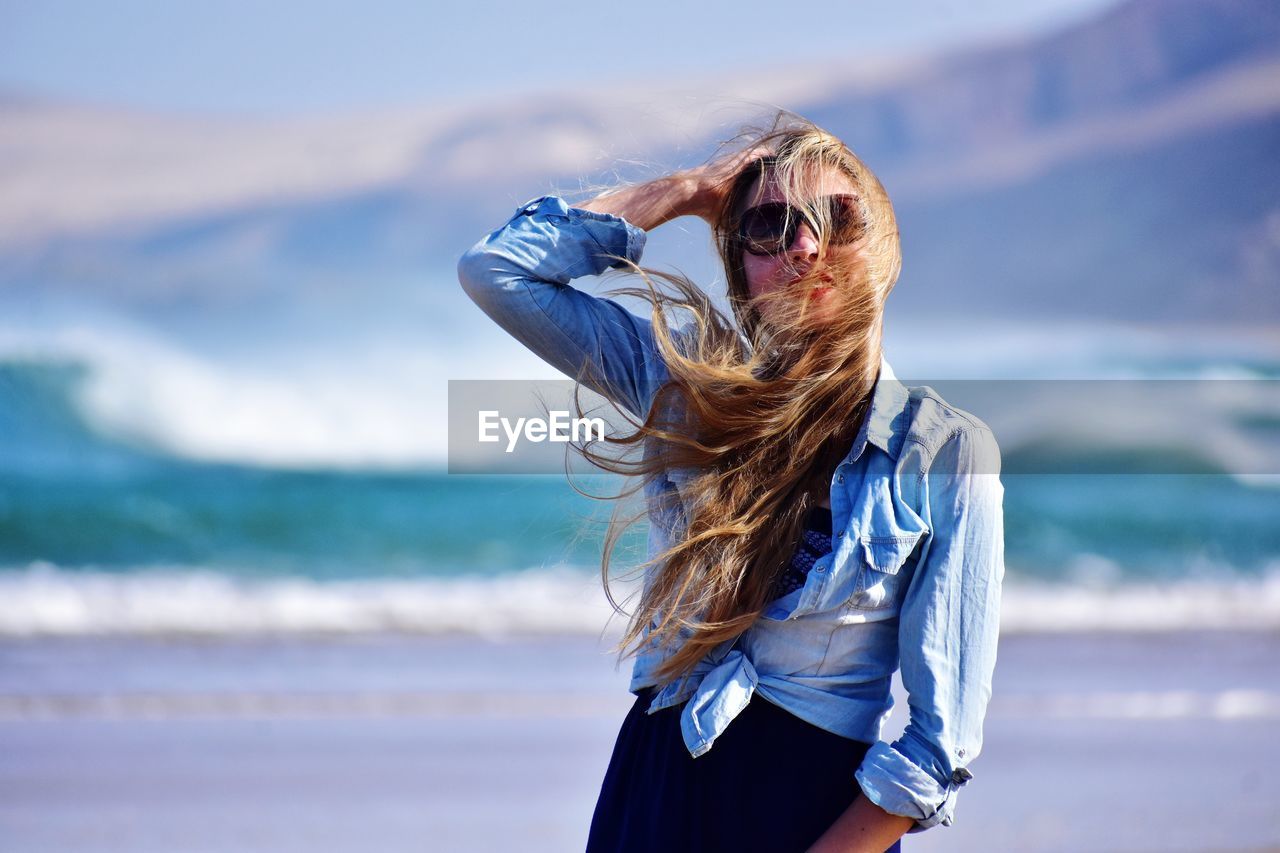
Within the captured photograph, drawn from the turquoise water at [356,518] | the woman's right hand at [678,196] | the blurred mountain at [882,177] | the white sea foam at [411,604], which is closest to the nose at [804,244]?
the woman's right hand at [678,196]

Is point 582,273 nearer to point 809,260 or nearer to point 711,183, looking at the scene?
point 711,183

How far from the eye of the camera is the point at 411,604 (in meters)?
8.29

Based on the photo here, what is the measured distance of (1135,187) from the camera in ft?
41.8

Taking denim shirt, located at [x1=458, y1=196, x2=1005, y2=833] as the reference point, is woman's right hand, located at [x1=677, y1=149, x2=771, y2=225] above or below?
above

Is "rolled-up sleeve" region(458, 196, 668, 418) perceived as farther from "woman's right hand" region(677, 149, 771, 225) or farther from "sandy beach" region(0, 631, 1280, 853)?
"sandy beach" region(0, 631, 1280, 853)

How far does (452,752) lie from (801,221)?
3.08 m

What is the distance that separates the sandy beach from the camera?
340cm

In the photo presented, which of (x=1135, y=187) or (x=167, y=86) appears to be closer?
(x=167, y=86)

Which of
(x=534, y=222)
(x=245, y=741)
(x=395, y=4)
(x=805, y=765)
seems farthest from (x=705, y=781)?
(x=395, y=4)

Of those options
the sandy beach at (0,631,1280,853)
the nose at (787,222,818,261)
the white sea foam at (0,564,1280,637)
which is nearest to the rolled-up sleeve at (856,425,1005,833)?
the nose at (787,222,818,261)

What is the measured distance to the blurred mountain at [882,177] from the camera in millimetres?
12188

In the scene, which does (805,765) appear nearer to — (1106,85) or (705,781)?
(705,781)

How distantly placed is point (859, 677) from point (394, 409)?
11.6 meters

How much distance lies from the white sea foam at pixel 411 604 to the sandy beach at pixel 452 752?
4.53 feet
